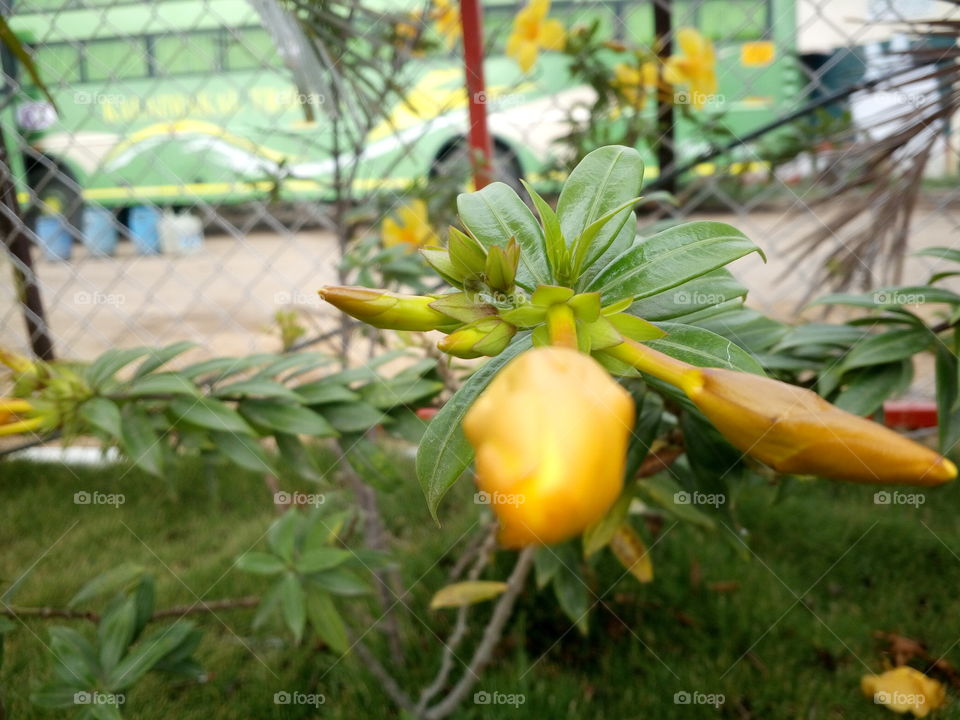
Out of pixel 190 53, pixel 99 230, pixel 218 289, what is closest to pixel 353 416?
pixel 190 53

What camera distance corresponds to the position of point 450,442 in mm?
452

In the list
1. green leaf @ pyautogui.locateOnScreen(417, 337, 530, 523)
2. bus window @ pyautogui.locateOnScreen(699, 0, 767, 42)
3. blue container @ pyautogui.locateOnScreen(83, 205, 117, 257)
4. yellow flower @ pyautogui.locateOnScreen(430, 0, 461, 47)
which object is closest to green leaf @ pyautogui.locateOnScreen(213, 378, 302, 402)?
green leaf @ pyautogui.locateOnScreen(417, 337, 530, 523)

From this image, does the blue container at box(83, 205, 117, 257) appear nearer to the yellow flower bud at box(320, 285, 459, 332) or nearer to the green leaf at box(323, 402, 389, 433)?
the green leaf at box(323, 402, 389, 433)

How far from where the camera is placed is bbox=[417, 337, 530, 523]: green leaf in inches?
17.5

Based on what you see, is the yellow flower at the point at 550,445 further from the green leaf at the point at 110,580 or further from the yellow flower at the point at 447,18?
the yellow flower at the point at 447,18

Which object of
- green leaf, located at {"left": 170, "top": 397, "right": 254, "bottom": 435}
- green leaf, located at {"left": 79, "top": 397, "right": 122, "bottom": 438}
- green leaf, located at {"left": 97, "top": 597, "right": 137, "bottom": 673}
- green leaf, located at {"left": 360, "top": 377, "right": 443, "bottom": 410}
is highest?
green leaf, located at {"left": 79, "top": 397, "right": 122, "bottom": 438}

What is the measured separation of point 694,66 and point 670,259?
130 cm

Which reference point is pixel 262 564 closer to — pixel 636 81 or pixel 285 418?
pixel 285 418

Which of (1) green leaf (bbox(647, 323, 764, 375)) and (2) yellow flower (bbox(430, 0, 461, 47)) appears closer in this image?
(1) green leaf (bbox(647, 323, 764, 375))

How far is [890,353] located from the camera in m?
0.79

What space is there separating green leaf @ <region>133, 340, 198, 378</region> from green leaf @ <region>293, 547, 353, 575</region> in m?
0.31

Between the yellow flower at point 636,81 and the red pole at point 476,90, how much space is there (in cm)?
55

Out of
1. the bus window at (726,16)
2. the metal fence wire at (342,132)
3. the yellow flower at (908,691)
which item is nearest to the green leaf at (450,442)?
the metal fence wire at (342,132)

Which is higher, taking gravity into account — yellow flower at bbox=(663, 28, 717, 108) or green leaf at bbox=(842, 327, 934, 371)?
yellow flower at bbox=(663, 28, 717, 108)
